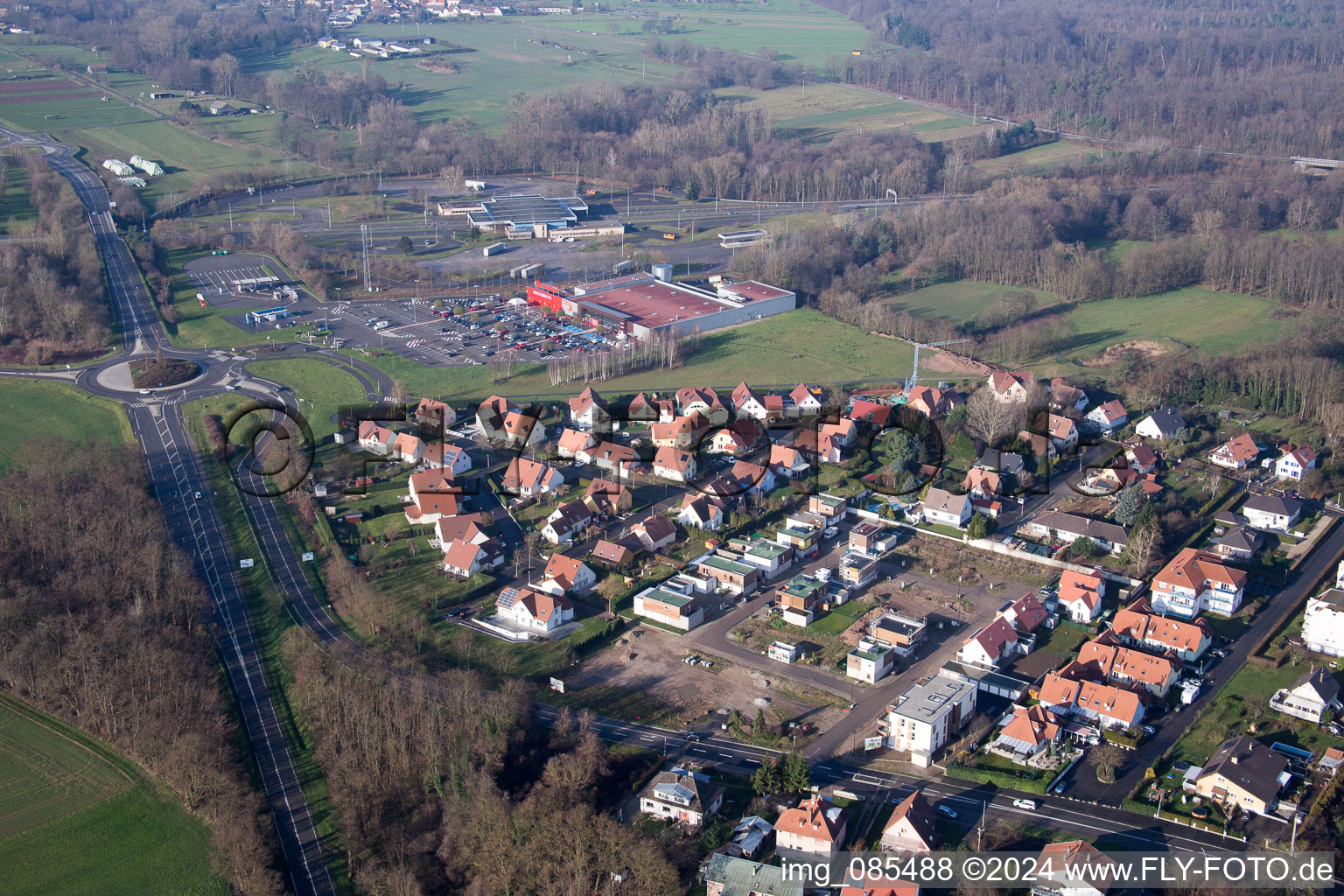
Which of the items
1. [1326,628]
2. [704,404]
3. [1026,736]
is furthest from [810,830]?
[704,404]

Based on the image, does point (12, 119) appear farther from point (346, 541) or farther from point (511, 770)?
point (511, 770)

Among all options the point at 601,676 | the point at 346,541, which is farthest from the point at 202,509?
the point at 601,676

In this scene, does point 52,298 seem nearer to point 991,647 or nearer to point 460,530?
point 460,530

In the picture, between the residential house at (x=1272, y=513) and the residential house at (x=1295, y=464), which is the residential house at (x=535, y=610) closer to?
the residential house at (x=1272, y=513)

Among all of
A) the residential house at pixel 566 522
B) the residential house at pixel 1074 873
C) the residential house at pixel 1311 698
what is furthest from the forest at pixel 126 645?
the residential house at pixel 1311 698

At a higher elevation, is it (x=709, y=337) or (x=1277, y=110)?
(x=1277, y=110)

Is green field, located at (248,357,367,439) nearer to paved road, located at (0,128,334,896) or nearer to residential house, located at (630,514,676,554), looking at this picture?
paved road, located at (0,128,334,896)
